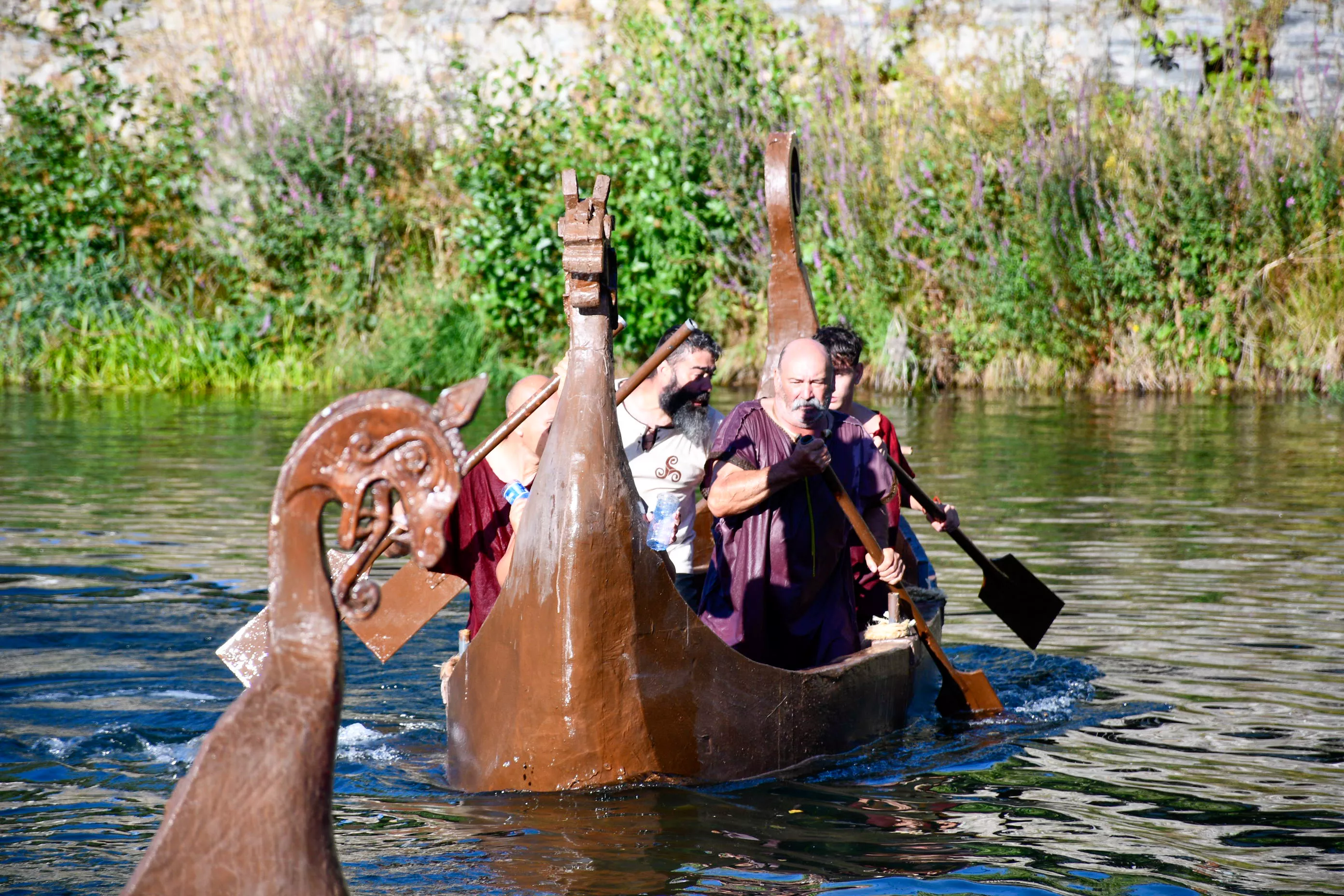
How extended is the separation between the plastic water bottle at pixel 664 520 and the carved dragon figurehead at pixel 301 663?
3129 mm

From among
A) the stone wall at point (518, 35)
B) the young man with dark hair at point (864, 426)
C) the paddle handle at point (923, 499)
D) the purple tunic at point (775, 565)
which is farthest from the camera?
the stone wall at point (518, 35)

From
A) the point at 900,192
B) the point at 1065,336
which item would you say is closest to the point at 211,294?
the point at 900,192

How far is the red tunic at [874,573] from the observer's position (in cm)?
589

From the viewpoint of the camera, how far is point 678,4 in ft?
54.2

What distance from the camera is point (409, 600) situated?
5.37 m

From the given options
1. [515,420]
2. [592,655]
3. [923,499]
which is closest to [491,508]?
[515,420]

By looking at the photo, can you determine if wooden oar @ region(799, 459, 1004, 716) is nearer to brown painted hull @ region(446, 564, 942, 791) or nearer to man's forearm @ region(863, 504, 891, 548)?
man's forearm @ region(863, 504, 891, 548)

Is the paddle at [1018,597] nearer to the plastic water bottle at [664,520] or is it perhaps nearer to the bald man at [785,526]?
the bald man at [785,526]

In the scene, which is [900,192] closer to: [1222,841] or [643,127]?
[643,127]

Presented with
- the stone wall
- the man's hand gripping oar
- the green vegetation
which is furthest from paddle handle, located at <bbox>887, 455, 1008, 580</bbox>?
the stone wall

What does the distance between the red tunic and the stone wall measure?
11012mm

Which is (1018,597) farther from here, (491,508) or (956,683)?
(491,508)

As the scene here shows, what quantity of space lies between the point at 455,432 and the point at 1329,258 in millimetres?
13599

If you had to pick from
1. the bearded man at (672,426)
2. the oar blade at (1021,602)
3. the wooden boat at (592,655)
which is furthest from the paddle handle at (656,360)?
the oar blade at (1021,602)
